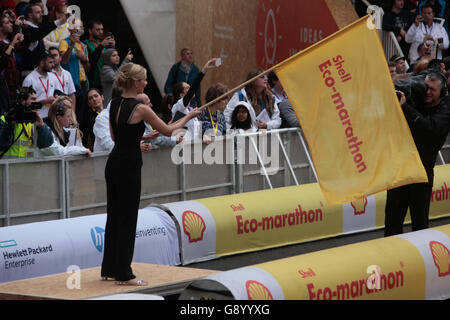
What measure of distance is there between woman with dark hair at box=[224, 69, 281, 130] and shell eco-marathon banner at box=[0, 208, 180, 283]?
3.32m

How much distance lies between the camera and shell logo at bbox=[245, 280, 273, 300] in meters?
7.19

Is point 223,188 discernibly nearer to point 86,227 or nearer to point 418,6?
point 86,227

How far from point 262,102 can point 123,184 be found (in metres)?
6.01

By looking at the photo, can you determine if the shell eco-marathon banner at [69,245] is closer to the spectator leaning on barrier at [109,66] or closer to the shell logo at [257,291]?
the shell logo at [257,291]

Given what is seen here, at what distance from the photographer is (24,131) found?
10312mm

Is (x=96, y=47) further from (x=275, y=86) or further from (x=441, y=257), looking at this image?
(x=441, y=257)

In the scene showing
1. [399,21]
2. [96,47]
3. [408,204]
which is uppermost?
[399,21]

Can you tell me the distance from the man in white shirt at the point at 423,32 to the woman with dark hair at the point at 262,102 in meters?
5.53

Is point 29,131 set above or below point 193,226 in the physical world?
above

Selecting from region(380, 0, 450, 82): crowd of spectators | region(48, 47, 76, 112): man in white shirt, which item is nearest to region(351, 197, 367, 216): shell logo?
region(48, 47, 76, 112): man in white shirt

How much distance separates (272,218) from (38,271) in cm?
333

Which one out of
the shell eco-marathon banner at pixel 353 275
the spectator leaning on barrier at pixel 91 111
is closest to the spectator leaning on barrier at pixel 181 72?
the spectator leaning on barrier at pixel 91 111

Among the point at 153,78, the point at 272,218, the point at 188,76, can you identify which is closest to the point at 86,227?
the point at 272,218

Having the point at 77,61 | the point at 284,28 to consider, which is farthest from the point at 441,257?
the point at 284,28
